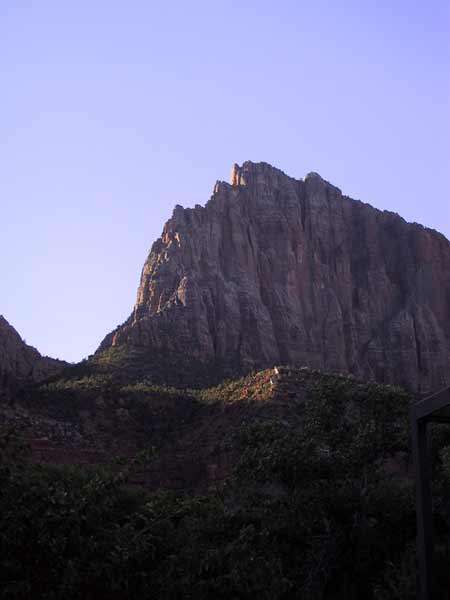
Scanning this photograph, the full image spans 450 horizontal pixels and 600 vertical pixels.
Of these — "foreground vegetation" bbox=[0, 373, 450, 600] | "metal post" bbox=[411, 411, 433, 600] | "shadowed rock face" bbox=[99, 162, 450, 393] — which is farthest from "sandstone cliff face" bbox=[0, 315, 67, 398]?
"metal post" bbox=[411, 411, 433, 600]

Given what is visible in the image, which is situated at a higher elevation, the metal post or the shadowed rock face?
the shadowed rock face

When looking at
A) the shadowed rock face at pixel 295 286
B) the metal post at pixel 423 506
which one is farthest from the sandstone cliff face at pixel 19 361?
the metal post at pixel 423 506

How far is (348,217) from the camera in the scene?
358 ft

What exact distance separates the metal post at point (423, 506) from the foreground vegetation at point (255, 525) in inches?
152

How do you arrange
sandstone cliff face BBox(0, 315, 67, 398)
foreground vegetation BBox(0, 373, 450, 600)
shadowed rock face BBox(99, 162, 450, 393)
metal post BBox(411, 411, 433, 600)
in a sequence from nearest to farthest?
metal post BBox(411, 411, 433, 600), foreground vegetation BBox(0, 373, 450, 600), sandstone cliff face BBox(0, 315, 67, 398), shadowed rock face BBox(99, 162, 450, 393)

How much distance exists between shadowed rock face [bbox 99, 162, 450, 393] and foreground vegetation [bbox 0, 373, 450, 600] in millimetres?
47091

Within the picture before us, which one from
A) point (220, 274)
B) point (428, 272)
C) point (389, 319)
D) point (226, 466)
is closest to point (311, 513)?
point (226, 466)

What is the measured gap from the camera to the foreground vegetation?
Result: 1781cm

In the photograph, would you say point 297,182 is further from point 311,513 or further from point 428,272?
point 311,513

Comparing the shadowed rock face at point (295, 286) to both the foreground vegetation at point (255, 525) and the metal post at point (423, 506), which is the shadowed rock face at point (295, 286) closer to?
the foreground vegetation at point (255, 525)

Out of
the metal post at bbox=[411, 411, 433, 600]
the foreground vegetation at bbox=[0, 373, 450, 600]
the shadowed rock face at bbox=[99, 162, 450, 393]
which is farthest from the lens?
the shadowed rock face at bbox=[99, 162, 450, 393]

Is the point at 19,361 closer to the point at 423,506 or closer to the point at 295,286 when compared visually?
the point at 295,286

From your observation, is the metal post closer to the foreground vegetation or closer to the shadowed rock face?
the foreground vegetation

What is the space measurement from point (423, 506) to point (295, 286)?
8573 centimetres
